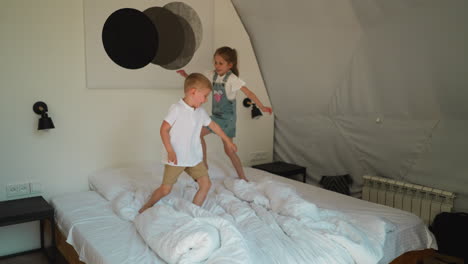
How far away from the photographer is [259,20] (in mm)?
3391

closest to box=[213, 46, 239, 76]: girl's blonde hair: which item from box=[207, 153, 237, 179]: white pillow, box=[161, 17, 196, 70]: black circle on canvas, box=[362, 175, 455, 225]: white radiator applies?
box=[161, 17, 196, 70]: black circle on canvas

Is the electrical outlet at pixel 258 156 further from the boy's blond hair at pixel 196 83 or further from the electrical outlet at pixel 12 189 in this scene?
the electrical outlet at pixel 12 189

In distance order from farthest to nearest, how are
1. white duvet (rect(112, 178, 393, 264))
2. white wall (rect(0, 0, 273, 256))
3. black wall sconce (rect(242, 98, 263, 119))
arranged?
1. black wall sconce (rect(242, 98, 263, 119))
2. white wall (rect(0, 0, 273, 256))
3. white duvet (rect(112, 178, 393, 264))

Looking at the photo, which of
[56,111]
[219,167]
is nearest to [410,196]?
[219,167]

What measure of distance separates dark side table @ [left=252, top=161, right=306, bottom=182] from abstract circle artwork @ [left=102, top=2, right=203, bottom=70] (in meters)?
1.25

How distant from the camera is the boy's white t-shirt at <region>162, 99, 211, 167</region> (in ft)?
7.65

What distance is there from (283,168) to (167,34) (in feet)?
5.36

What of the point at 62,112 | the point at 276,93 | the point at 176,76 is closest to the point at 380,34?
the point at 276,93

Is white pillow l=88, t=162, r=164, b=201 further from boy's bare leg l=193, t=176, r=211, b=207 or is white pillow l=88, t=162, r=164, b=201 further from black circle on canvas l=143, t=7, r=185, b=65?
black circle on canvas l=143, t=7, r=185, b=65

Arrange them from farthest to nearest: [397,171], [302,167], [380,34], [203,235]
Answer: [302,167], [397,171], [380,34], [203,235]

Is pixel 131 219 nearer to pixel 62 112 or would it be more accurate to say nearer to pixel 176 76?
pixel 62 112

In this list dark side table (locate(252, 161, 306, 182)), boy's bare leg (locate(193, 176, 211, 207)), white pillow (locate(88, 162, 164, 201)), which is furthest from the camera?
dark side table (locate(252, 161, 306, 182))

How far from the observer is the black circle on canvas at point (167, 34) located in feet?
9.99

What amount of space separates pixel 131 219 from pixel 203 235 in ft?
2.24
